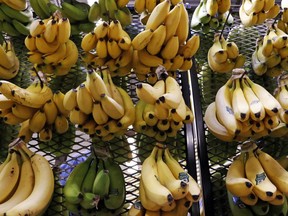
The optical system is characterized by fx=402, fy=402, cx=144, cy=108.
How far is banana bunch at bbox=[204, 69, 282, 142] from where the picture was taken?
48.6 inches

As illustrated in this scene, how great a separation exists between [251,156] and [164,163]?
0.28m

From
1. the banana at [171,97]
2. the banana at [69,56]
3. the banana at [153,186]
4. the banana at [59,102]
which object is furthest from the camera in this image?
the banana at [69,56]

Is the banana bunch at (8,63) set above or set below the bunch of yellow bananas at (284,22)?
below

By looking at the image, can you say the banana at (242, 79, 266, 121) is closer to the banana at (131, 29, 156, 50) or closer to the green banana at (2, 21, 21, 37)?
the banana at (131, 29, 156, 50)

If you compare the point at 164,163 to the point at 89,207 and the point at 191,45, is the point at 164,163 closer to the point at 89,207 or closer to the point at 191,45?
the point at 89,207

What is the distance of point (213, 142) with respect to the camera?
148 centimetres

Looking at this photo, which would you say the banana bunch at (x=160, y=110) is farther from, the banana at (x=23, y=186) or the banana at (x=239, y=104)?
the banana at (x=23, y=186)

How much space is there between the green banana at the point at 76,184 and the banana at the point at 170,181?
0.22 m

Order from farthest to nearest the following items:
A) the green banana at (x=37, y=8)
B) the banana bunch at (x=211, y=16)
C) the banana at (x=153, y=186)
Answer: the banana bunch at (x=211, y=16), the green banana at (x=37, y=8), the banana at (x=153, y=186)

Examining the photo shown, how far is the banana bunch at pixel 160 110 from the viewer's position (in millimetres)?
1181

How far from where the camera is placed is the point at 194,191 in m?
1.10

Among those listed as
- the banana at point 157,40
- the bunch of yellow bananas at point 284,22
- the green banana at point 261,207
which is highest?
the banana at point 157,40

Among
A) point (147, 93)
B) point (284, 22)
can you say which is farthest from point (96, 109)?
point (284, 22)

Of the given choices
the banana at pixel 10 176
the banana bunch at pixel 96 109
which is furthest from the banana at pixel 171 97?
the banana at pixel 10 176
